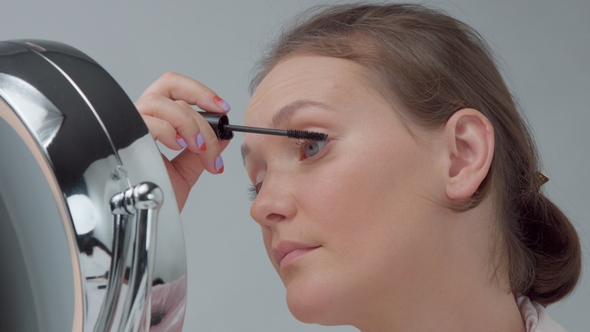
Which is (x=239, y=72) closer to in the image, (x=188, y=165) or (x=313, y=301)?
(x=188, y=165)

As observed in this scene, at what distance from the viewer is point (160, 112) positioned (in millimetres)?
1010

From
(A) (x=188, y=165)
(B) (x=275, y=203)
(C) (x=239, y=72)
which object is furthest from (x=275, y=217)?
(C) (x=239, y=72)

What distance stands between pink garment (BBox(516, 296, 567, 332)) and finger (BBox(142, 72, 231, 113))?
60 cm

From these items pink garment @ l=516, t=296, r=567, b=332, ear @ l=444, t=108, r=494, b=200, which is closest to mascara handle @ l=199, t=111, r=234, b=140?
ear @ l=444, t=108, r=494, b=200

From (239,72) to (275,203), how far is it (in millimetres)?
1056

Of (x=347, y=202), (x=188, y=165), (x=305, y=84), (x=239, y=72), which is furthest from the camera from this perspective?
Answer: (x=239, y=72)

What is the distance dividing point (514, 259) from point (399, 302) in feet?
0.93

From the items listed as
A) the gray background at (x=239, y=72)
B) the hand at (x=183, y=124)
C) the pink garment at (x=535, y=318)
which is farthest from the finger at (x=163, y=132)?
the gray background at (x=239, y=72)

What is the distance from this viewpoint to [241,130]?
38.8 inches

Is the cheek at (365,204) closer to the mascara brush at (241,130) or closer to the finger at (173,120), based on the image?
the mascara brush at (241,130)

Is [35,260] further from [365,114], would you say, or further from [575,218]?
[575,218]

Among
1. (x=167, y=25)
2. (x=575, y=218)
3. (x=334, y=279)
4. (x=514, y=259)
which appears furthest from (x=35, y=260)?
(x=575, y=218)

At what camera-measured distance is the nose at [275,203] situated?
0.94 metres

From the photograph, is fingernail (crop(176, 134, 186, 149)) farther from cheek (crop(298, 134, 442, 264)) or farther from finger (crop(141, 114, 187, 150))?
cheek (crop(298, 134, 442, 264))
